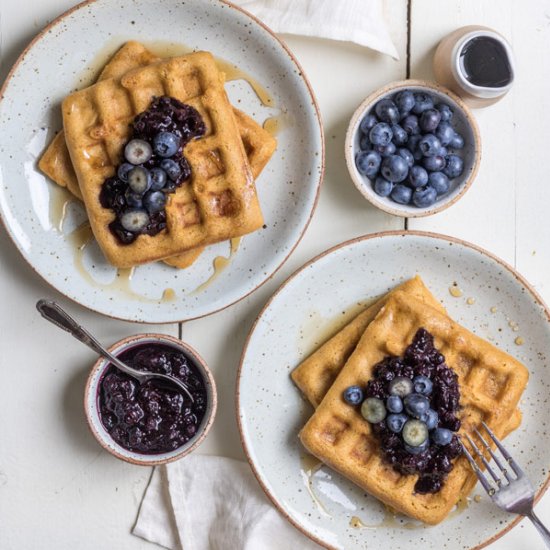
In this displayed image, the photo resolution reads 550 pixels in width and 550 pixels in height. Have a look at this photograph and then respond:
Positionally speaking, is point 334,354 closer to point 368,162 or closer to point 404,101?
point 368,162

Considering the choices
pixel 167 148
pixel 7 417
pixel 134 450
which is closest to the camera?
pixel 167 148

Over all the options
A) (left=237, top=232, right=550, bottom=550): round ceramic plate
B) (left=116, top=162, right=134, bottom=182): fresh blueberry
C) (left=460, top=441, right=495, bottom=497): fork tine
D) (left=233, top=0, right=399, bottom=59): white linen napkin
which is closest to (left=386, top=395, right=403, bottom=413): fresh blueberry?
(left=460, top=441, right=495, bottom=497): fork tine

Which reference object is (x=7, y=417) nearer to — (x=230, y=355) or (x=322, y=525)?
(x=230, y=355)

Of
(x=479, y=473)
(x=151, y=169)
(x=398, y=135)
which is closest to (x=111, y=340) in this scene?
(x=151, y=169)

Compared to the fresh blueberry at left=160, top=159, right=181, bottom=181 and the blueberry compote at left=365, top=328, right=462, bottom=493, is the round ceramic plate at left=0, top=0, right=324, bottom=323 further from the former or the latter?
the blueberry compote at left=365, top=328, right=462, bottom=493

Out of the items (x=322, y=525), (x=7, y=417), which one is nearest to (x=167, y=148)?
(x=7, y=417)

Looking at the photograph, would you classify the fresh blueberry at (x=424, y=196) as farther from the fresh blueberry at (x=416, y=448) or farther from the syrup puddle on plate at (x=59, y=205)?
the syrup puddle on plate at (x=59, y=205)

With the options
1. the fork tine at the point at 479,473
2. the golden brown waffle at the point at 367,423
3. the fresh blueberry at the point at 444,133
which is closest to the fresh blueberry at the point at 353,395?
the golden brown waffle at the point at 367,423
